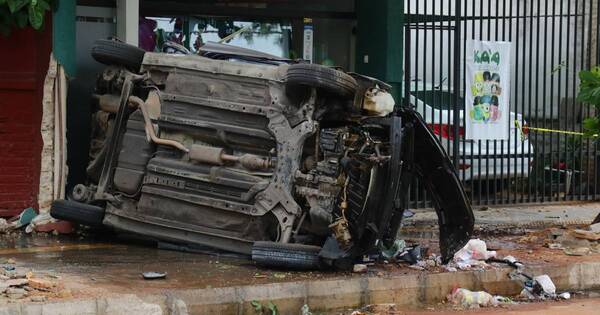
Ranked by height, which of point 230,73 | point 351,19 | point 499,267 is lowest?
point 499,267

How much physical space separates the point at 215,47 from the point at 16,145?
101 inches

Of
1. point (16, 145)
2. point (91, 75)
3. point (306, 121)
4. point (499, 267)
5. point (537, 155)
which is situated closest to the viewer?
point (306, 121)

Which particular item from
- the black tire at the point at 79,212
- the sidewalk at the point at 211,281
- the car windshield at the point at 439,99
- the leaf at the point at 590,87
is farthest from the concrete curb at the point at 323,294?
the car windshield at the point at 439,99

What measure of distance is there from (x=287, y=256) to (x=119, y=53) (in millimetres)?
2749

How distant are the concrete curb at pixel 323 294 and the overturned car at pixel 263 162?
319 mm

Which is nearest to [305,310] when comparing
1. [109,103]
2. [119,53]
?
[109,103]

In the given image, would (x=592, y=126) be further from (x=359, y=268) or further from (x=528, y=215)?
(x=359, y=268)

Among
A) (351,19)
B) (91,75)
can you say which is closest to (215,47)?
(91,75)

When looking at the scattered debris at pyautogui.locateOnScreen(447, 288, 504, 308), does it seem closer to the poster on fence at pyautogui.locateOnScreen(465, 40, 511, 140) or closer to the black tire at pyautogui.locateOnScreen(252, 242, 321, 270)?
the black tire at pyautogui.locateOnScreen(252, 242, 321, 270)

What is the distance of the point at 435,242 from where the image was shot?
9.48m

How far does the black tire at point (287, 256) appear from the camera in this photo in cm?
730

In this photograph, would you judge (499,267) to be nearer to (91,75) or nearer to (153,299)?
(153,299)

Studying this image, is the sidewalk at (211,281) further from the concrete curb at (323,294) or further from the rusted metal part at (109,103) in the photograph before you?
the rusted metal part at (109,103)

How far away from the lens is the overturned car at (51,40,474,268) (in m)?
7.34
